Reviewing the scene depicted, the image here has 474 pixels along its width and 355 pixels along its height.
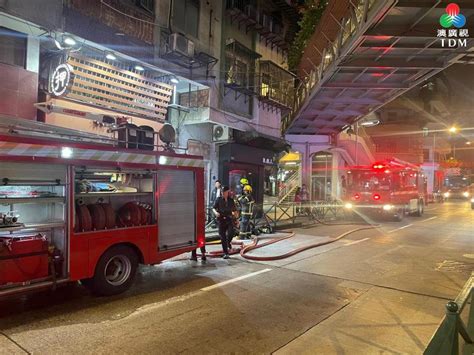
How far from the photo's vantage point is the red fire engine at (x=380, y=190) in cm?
1928

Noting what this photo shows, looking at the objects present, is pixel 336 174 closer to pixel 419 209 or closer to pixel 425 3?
pixel 419 209

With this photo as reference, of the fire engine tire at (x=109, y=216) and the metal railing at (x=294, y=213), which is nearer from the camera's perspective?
the fire engine tire at (x=109, y=216)

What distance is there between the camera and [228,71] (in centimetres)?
1605

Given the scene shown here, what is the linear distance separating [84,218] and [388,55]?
11215 millimetres

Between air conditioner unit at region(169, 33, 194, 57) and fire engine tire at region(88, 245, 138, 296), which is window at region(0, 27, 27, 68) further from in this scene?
fire engine tire at region(88, 245, 138, 296)

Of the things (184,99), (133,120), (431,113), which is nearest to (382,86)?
(184,99)

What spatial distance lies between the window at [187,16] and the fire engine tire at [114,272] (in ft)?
31.6

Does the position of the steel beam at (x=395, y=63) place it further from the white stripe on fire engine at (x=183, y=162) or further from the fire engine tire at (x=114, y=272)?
the fire engine tire at (x=114, y=272)

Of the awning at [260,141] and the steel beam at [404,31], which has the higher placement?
the steel beam at [404,31]

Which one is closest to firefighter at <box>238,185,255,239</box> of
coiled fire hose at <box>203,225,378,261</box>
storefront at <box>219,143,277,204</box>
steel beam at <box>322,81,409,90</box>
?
coiled fire hose at <box>203,225,378,261</box>

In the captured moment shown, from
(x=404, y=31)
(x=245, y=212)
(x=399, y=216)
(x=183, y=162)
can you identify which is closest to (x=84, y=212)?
(x=183, y=162)

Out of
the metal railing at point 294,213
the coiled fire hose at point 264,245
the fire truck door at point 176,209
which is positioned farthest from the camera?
the metal railing at point 294,213

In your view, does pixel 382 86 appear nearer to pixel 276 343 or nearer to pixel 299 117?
pixel 299 117


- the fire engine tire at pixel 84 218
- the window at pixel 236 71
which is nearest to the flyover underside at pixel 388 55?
the window at pixel 236 71
